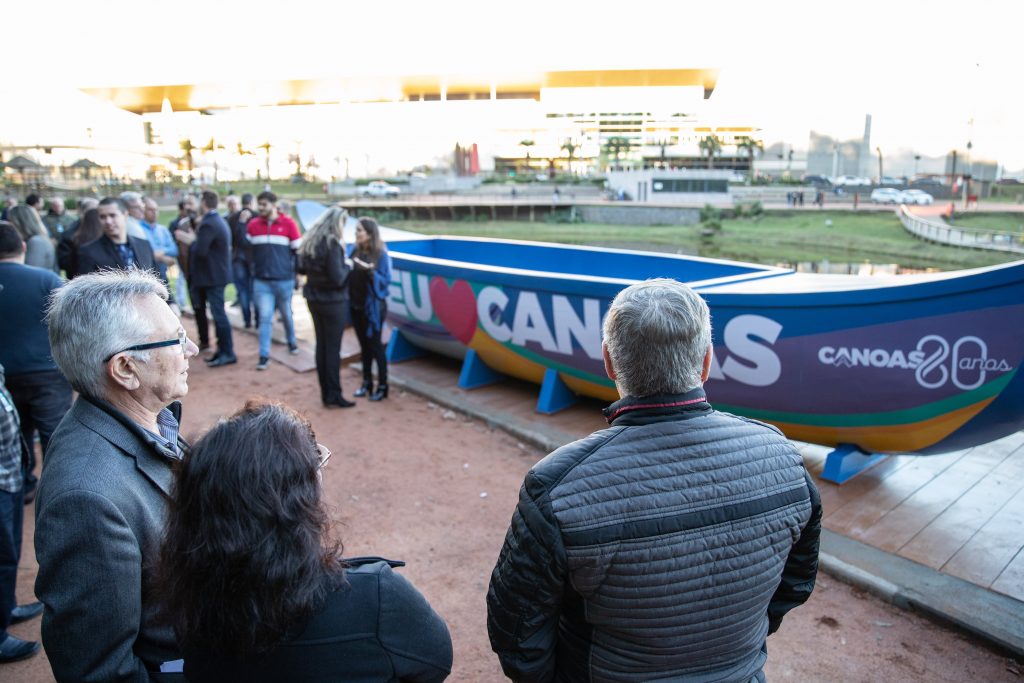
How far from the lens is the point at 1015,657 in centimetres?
274

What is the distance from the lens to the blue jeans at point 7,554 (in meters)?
2.67

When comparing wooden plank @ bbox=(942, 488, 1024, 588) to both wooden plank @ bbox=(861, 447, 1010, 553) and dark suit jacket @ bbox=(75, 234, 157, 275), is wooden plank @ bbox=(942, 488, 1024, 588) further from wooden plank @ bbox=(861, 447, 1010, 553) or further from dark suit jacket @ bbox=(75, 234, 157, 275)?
dark suit jacket @ bbox=(75, 234, 157, 275)

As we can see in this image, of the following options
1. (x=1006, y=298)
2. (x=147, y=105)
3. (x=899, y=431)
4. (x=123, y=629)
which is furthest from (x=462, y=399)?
(x=147, y=105)

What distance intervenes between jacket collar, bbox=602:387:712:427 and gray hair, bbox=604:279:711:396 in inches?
0.6

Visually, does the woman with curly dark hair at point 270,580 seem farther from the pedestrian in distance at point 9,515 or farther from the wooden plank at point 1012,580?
the wooden plank at point 1012,580

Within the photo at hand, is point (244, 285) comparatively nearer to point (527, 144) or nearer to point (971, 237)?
point (971, 237)

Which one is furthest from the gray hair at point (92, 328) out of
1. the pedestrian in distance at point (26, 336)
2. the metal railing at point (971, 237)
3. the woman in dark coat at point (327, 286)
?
the metal railing at point (971, 237)

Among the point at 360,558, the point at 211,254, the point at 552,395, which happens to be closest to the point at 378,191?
the point at 211,254

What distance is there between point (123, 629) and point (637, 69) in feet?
239

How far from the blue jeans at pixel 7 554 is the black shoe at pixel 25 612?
342 mm

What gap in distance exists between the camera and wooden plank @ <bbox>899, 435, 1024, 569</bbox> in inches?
136

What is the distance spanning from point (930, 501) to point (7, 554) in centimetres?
476

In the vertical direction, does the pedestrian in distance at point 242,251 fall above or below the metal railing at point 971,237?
above

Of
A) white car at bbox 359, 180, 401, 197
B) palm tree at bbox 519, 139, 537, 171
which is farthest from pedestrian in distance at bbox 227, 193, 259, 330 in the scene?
palm tree at bbox 519, 139, 537, 171
